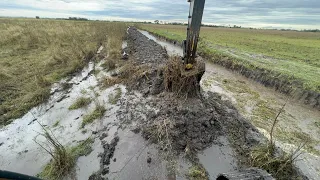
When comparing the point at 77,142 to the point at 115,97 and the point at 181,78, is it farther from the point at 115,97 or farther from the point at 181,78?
the point at 181,78

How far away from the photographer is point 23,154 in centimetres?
465

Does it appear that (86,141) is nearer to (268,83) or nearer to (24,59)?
(268,83)

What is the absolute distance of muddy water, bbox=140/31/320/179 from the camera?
4.76 meters

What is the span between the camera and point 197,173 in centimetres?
404

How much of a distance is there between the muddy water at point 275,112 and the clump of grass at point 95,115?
3.37 m

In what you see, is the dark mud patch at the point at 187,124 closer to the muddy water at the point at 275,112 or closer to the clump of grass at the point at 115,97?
the muddy water at the point at 275,112

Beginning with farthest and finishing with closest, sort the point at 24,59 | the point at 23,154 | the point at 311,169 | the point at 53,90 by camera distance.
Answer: the point at 24,59, the point at 53,90, the point at 23,154, the point at 311,169

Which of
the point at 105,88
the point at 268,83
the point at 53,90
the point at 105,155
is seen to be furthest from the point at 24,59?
A: the point at 268,83

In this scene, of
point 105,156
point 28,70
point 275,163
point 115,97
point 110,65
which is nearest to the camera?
point 275,163

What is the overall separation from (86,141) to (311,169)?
16.5ft

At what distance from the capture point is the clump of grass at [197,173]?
396cm

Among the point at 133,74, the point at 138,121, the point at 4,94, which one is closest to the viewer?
the point at 138,121

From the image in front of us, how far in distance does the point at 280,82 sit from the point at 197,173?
705 cm

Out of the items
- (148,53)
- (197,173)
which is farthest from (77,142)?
(148,53)
